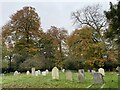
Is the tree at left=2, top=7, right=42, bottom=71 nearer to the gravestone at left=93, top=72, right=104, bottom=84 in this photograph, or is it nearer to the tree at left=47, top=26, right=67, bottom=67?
the tree at left=47, top=26, right=67, bottom=67

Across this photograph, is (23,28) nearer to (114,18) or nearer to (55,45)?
(55,45)

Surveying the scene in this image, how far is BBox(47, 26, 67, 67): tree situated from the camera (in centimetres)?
3641

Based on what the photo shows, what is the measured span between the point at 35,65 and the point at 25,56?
388cm

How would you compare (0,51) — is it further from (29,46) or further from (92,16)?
(92,16)

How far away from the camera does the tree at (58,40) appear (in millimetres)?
36406

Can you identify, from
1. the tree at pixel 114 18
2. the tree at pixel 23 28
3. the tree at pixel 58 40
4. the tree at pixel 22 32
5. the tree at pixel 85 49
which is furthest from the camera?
the tree at pixel 23 28

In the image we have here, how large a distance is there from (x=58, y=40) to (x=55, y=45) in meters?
2.18

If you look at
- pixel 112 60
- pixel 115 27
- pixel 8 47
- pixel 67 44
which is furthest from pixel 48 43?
pixel 115 27

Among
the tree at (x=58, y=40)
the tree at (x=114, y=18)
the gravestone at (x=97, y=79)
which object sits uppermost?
the tree at (x=58, y=40)

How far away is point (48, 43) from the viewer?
125ft

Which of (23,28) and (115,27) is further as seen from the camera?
(23,28)

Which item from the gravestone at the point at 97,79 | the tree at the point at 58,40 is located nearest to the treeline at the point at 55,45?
the tree at the point at 58,40

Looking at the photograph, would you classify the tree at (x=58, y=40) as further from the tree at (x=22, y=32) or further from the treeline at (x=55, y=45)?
the tree at (x=22, y=32)

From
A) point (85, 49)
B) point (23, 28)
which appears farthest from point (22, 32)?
point (85, 49)
